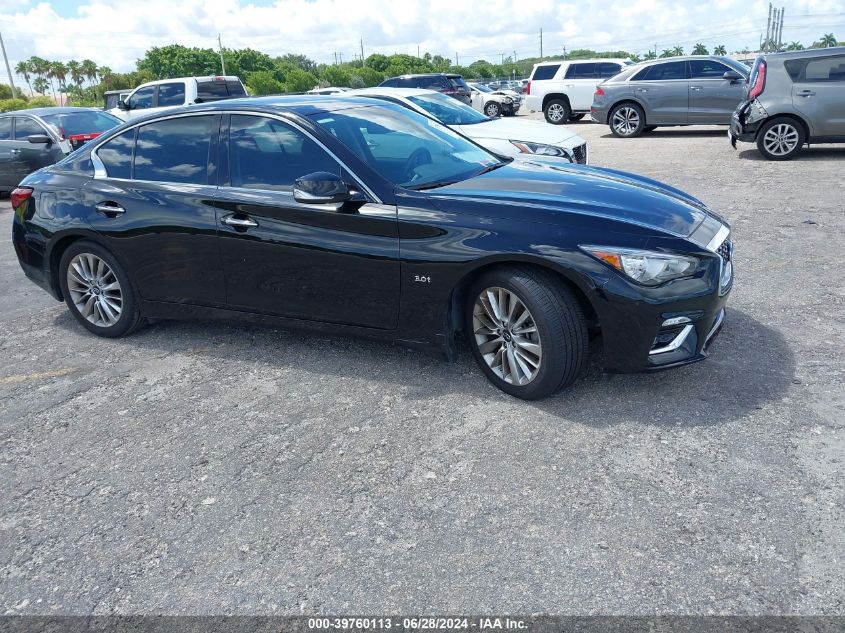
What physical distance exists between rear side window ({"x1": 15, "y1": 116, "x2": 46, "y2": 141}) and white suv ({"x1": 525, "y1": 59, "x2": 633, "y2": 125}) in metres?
13.7

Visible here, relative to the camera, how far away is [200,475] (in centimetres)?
358

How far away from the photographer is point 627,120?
678 inches

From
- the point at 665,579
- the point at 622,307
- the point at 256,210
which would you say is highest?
the point at 256,210

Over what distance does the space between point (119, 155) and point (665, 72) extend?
559 inches

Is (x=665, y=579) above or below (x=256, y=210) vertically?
below

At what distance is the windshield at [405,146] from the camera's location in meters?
4.47

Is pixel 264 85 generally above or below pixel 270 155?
above

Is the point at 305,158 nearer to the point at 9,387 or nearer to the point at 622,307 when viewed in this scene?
the point at 622,307

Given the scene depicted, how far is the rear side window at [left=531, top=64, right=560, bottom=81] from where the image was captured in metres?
22.0

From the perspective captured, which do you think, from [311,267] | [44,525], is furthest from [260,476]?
[311,267]

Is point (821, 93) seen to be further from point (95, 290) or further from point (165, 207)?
point (95, 290)

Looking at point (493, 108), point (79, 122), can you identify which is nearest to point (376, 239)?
point (79, 122)

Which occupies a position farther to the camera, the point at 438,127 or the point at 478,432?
the point at 438,127

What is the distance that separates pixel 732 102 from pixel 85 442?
15.7 meters
